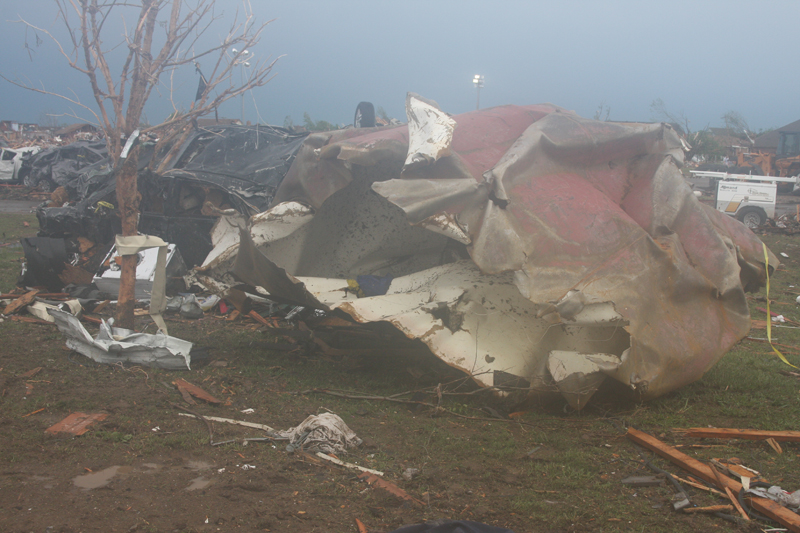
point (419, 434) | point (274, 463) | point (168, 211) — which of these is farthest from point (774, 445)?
point (168, 211)

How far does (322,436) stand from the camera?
10.7 feet

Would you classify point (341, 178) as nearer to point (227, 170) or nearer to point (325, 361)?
point (325, 361)

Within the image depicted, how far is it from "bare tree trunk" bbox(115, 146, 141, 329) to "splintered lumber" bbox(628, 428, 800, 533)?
4.52 m

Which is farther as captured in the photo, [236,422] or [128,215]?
[128,215]

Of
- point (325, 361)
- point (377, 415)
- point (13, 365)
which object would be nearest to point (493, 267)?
point (377, 415)

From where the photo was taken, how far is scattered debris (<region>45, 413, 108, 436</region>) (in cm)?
320

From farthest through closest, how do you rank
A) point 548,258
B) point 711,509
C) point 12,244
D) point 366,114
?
point 12,244, point 366,114, point 548,258, point 711,509

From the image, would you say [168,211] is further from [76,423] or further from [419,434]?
[419,434]

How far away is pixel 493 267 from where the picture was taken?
3.66 m

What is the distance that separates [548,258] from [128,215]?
3754mm

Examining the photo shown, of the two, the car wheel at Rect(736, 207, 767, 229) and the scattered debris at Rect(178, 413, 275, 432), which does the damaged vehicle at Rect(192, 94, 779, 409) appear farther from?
the car wheel at Rect(736, 207, 767, 229)

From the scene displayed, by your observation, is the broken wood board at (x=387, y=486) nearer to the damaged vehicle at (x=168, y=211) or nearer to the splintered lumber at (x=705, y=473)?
the splintered lumber at (x=705, y=473)

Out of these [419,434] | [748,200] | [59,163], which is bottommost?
[419,434]

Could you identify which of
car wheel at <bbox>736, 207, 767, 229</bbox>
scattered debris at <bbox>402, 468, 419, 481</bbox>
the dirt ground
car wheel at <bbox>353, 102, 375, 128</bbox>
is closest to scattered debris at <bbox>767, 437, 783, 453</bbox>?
the dirt ground
